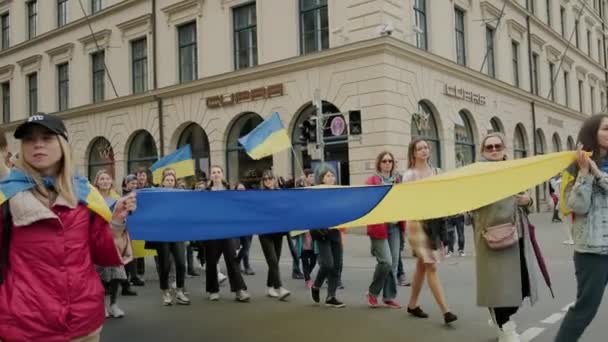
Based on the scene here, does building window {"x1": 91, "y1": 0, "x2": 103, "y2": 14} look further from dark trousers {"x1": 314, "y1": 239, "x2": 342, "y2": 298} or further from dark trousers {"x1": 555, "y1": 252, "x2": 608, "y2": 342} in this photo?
dark trousers {"x1": 555, "y1": 252, "x2": 608, "y2": 342}

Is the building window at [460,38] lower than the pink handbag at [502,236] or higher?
higher

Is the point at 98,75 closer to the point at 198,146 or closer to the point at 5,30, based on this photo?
the point at 198,146

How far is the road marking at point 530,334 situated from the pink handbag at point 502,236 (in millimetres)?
1118

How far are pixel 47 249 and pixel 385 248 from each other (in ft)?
15.3

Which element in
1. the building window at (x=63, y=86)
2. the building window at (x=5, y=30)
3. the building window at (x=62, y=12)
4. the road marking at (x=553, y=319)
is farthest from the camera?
the building window at (x=5, y=30)

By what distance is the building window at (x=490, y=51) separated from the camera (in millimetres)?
23750

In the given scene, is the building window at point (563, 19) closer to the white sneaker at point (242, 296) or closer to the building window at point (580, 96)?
the building window at point (580, 96)

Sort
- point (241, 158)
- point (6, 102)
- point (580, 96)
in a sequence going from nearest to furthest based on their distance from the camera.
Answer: point (241, 158), point (6, 102), point (580, 96)

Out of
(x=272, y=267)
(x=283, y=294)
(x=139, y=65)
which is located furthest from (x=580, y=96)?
(x=283, y=294)

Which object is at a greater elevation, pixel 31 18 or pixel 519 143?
pixel 31 18

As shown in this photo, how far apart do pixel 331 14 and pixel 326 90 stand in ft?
8.19

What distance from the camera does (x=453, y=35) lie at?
21.1 metres

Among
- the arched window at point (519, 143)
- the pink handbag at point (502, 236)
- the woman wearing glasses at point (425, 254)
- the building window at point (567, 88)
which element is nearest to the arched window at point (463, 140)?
the arched window at point (519, 143)

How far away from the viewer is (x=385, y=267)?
668 centimetres
